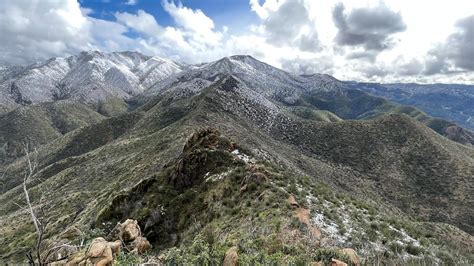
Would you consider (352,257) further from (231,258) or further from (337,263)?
(231,258)

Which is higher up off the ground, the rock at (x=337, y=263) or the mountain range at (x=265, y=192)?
the rock at (x=337, y=263)

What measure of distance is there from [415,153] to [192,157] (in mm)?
100377

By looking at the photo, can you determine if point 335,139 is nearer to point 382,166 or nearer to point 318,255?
point 382,166

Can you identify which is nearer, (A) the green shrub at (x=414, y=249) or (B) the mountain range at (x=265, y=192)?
(B) the mountain range at (x=265, y=192)

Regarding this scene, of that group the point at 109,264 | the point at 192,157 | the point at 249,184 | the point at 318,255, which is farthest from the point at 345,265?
the point at 192,157

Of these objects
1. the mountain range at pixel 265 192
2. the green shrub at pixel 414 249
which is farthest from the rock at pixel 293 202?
the green shrub at pixel 414 249

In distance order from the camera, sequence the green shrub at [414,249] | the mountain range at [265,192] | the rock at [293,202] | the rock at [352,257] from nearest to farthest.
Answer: the rock at [352,257] → the mountain range at [265,192] → the green shrub at [414,249] → the rock at [293,202]

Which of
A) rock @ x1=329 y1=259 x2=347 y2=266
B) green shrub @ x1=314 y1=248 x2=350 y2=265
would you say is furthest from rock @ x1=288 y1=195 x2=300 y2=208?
rock @ x1=329 y1=259 x2=347 y2=266

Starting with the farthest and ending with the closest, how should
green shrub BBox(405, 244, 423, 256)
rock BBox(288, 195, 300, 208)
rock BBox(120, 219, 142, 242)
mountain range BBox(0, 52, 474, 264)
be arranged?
rock BBox(288, 195, 300, 208) < rock BBox(120, 219, 142, 242) < green shrub BBox(405, 244, 423, 256) < mountain range BBox(0, 52, 474, 264)

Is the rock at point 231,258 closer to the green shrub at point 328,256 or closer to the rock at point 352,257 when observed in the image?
the green shrub at point 328,256

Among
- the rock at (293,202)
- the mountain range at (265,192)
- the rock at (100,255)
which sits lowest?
the mountain range at (265,192)

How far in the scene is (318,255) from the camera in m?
10.8

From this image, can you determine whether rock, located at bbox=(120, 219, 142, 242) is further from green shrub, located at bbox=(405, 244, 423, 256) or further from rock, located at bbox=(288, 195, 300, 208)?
green shrub, located at bbox=(405, 244, 423, 256)

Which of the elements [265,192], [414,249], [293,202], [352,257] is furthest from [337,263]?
[265,192]
